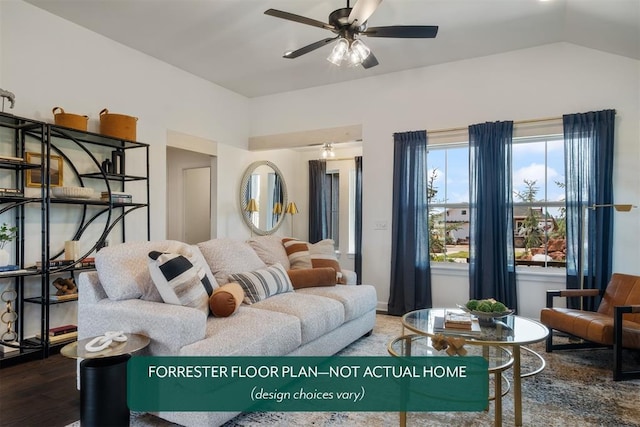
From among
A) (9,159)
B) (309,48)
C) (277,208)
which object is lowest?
(277,208)

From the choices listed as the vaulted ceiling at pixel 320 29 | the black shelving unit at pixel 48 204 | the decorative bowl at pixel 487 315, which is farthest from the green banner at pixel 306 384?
the vaulted ceiling at pixel 320 29

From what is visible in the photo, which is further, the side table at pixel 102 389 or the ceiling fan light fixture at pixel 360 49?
the ceiling fan light fixture at pixel 360 49

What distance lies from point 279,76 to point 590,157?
11.8 feet

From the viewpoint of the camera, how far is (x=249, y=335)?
2.21m

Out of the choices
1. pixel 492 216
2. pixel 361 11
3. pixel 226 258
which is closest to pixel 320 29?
pixel 361 11

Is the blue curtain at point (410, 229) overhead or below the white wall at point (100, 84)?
below

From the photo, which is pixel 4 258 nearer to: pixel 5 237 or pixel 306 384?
pixel 5 237

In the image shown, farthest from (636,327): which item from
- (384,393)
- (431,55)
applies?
(431,55)

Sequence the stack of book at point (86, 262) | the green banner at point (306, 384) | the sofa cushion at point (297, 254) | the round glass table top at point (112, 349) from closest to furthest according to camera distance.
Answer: the round glass table top at point (112, 349) → the green banner at point (306, 384) → the stack of book at point (86, 262) → the sofa cushion at point (297, 254)

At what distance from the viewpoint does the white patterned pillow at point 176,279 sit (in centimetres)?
227

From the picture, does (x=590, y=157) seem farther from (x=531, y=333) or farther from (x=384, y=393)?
(x=384, y=393)

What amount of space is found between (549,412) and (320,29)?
140 inches

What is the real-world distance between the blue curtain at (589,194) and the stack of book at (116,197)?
4.39 meters

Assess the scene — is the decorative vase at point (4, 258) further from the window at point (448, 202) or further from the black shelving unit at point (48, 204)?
the window at point (448, 202)
